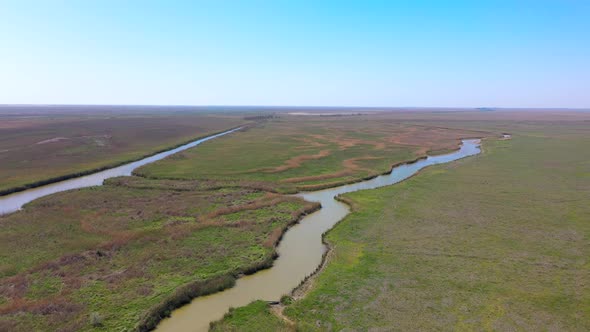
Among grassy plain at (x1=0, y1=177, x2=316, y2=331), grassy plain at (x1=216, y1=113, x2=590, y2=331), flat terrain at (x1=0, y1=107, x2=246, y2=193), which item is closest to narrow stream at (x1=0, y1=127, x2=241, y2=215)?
flat terrain at (x1=0, y1=107, x2=246, y2=193)

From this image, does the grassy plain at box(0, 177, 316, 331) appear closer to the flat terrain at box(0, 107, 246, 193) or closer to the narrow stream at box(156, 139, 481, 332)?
the narrow stream at box(156, 139, 481, 332)

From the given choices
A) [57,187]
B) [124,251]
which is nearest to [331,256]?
[124,251]

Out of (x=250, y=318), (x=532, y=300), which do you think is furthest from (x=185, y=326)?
(x=532, y=300)

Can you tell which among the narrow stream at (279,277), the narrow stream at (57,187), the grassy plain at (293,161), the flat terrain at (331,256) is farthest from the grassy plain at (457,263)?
the narrow stream at (57,187)

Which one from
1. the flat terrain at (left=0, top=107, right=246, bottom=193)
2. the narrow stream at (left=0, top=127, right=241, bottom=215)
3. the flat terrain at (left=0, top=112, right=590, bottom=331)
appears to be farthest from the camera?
the flat terrain at (left=0, top=107, right=246, bottom=193)

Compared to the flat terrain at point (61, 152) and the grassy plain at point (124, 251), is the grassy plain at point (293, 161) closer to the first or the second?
the grassy plain at point (124, 251)

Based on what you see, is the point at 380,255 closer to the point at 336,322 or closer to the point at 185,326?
the point at 336,322
